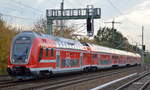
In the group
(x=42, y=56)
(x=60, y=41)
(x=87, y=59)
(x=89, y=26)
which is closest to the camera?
(x=42, y=56)

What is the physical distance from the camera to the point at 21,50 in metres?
21.4

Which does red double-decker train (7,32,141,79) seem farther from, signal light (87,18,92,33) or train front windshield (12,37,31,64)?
signal light (87,18,92,33)

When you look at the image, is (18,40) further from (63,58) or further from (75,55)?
(75,55)

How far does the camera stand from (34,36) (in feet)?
72.3

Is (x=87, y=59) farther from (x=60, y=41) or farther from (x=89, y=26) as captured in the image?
(x=60, y=41)

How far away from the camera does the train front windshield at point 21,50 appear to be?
2103 cm

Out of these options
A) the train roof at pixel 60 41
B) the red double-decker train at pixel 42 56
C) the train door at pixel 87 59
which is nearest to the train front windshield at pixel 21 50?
the red double-decker train at pixel 42 56

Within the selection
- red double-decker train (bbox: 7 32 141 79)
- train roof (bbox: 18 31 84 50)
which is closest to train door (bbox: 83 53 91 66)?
red double-decker train (bbox: 7 32 141 79)

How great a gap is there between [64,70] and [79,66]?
4225 mm

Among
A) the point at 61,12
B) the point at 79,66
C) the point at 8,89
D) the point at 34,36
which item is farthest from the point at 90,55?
the point at 8,89

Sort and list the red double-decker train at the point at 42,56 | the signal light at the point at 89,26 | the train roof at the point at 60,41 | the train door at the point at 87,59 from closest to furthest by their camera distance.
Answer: the red double-decker train at the point at 42,56
the train roof at the point at 60,41
the train door at the point at 87,59
the signal light at the point at 89,26

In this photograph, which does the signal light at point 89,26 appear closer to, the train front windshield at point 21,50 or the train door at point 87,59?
the train door at point 87,59

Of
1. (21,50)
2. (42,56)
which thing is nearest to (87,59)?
(42,56)

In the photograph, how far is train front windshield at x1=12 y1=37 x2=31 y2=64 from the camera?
21.0 m
